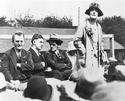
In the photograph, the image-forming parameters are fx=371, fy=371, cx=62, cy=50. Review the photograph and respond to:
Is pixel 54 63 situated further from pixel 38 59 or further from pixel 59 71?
pixel 38 59

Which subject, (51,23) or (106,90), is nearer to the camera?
(106,90)

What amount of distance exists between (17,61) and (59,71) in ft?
2.33

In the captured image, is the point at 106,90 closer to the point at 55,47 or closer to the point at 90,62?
the point at 55,47

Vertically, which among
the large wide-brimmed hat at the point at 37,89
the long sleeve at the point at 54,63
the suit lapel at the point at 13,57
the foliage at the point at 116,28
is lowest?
the foliage at the point at 116,28

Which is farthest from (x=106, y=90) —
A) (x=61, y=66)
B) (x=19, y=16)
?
(x=19, y=16)

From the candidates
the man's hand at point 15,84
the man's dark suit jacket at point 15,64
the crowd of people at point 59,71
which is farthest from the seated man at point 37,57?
the man's hand at point 15,84

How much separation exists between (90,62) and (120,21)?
3710 cm

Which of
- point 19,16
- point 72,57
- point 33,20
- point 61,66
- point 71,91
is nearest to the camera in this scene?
point 71,91

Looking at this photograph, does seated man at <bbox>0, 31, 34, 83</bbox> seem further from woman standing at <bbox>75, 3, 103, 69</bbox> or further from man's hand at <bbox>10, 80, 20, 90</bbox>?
woman standing at <bbox>75, 3, 103, 69</bbox>

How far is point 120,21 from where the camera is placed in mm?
42625

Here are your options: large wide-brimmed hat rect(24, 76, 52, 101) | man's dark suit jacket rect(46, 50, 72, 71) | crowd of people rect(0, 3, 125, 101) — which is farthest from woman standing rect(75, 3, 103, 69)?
large wide-brimmed hat rect(24, 76, 52, 101)

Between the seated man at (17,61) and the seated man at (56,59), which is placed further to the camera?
the seated man at (56,59)

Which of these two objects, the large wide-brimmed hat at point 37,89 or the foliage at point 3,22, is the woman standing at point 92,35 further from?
the foliage at point 3,22

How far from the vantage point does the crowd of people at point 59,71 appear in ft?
7.01
